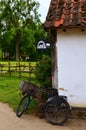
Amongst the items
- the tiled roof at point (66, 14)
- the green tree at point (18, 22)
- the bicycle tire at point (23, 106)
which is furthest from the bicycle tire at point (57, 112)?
the green tree at point (18, 22)

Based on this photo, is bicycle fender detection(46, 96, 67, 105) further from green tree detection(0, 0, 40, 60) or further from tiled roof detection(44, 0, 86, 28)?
green tree detection(0, 0, 40, 60)

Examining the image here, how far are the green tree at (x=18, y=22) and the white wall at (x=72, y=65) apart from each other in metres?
53.4

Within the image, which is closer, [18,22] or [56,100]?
[56,100]

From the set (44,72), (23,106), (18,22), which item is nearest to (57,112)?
(23,106)

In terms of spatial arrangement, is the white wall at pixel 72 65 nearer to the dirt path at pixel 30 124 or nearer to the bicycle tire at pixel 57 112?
the bicycle tire at pixel 57 112

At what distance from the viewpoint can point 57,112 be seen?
33.9 ft

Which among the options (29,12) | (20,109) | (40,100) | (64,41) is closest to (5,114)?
(20,109)

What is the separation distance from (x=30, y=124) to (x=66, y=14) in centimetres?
345

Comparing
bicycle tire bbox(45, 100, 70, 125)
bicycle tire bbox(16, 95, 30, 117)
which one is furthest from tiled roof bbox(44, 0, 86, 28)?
bicycle tire bbox(16, 95, 30, 117)

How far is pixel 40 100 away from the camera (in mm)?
11055

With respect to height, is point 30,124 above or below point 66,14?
below

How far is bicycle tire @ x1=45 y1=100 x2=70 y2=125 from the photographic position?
10.2 meters

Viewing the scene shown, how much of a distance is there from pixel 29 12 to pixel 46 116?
187 feet

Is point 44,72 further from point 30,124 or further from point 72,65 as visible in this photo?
point 30,124
